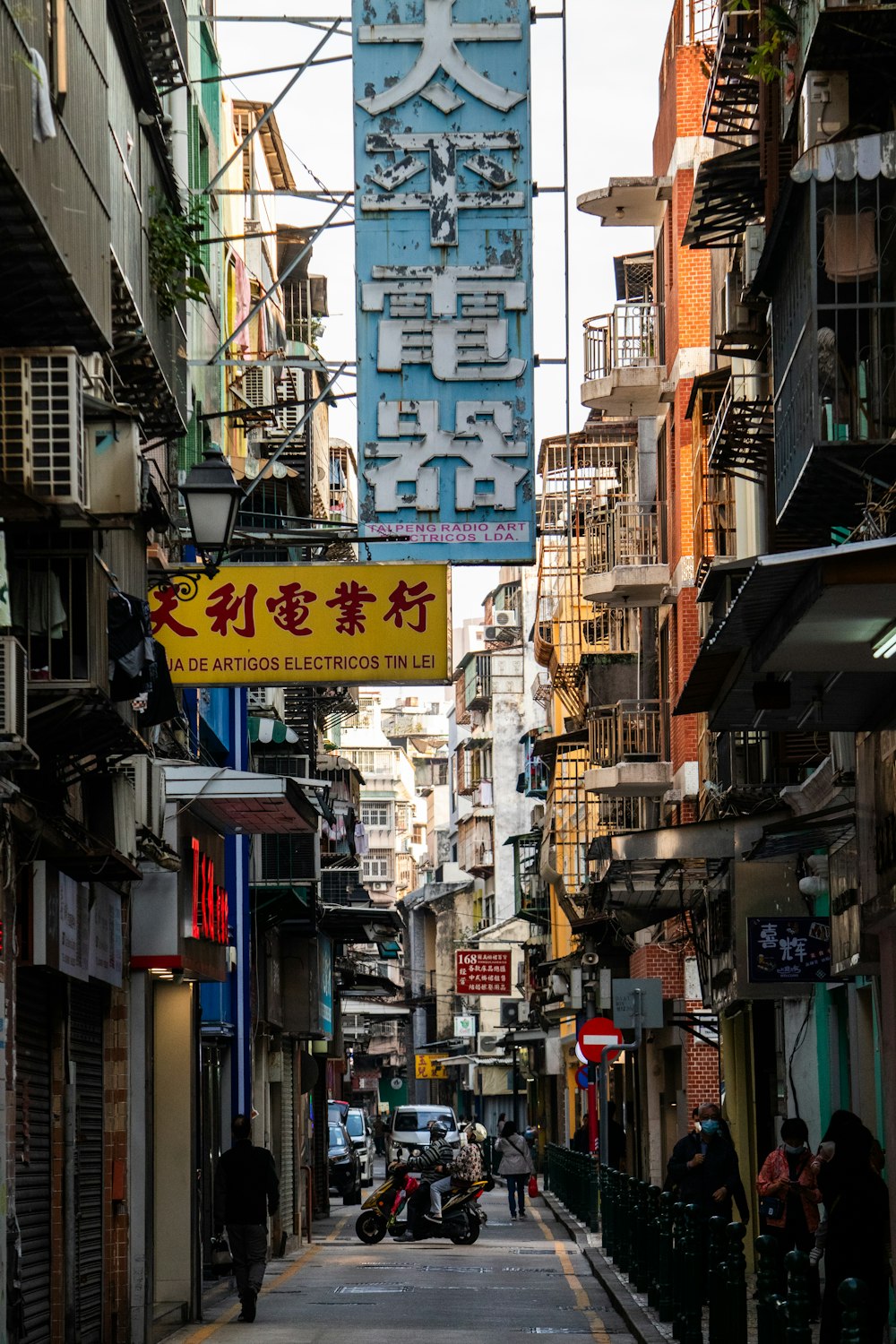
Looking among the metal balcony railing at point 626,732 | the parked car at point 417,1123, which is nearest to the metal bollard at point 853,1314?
the metal balcony railing at point 626,732

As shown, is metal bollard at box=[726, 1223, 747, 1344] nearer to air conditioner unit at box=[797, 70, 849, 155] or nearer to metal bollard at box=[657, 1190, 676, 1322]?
metal bollard at box=[657, 1190, 676, 1322]

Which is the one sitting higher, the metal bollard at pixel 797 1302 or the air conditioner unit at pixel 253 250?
the air conditioner unit at pixel 253 250

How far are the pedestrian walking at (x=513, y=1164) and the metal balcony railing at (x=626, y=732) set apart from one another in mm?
6709

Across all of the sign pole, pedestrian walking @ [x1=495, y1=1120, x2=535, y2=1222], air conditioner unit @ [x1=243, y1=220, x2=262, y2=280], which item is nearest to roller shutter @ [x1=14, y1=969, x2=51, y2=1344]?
air conditioner unit @ [x1=243, y1=220, x2=262, y2=280]

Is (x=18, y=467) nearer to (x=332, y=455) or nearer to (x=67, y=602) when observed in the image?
(x=67, y=602)

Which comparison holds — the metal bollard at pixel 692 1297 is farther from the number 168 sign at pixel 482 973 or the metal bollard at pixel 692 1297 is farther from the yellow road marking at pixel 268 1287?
the number 168 sign at pixel 482 973

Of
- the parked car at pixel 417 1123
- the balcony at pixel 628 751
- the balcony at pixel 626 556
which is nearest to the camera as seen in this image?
the balcony at pixel 626 556

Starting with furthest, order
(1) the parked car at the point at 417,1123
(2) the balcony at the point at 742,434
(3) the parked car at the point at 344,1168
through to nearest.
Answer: (1) the parked car at the point at 417,1123 < (3) the parked car at the point at 344,1168 < (2) the balcony at the point at 742,434

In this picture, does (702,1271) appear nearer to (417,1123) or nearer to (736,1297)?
(736,1297)

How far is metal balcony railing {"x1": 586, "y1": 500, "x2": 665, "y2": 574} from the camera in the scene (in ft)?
124

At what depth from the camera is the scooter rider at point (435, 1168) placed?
3159 centimetres

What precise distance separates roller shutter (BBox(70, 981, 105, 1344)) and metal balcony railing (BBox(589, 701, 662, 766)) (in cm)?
2060

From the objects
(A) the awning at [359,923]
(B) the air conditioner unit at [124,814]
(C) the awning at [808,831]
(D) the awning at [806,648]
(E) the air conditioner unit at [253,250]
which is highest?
(E) the air conditioner unit at [253,250]

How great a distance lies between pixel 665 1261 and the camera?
18047 mm
